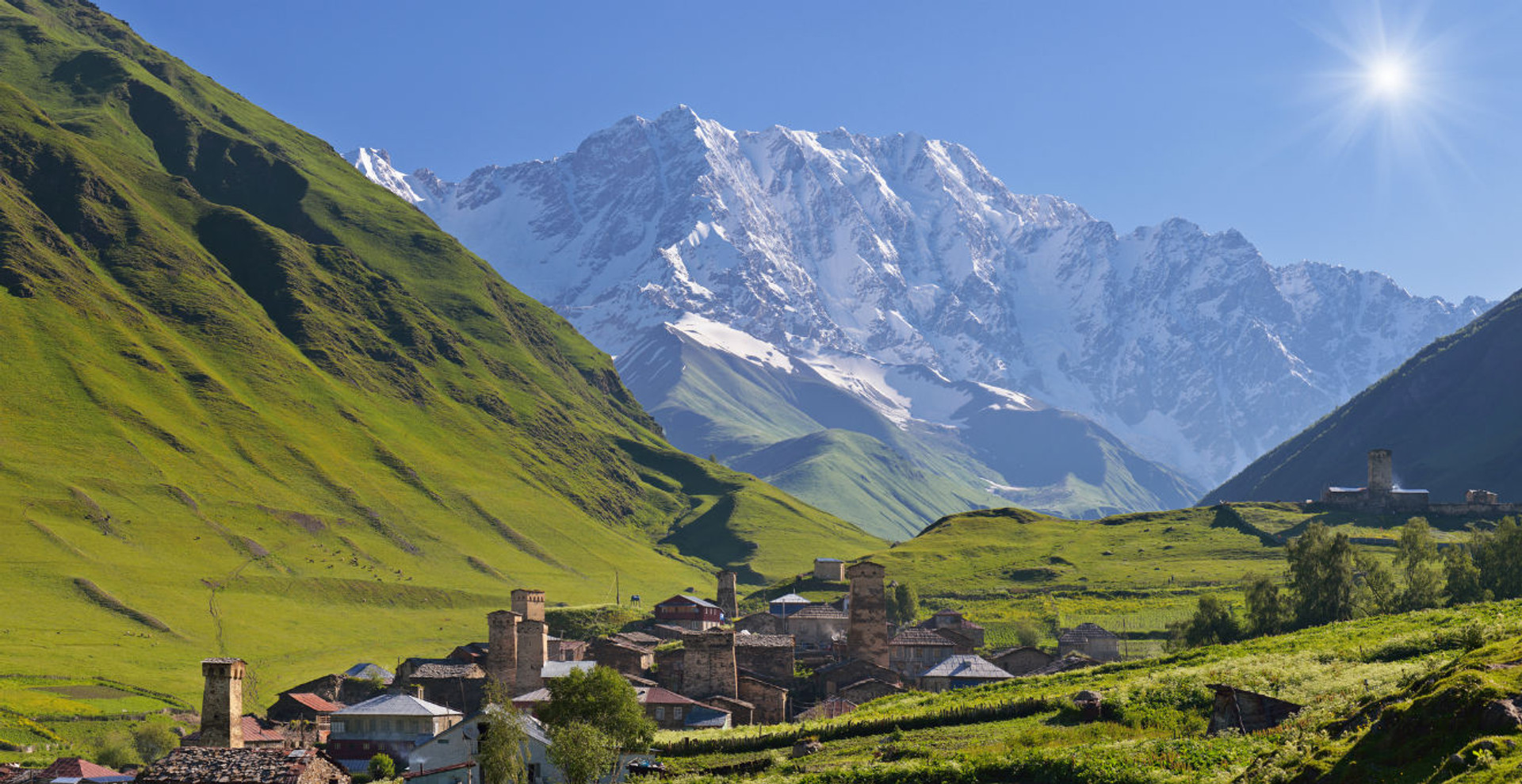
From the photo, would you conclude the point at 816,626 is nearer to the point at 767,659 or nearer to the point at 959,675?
the point at 767,659

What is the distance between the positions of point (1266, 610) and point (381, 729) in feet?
248

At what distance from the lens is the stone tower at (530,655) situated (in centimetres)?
12012

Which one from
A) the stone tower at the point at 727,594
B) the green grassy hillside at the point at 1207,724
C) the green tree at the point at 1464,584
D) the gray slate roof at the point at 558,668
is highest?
the stone tower at the point at 727,594

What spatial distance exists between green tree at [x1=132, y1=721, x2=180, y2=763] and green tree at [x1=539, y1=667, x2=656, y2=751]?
62.1m

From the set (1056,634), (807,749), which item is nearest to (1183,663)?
(807,749)

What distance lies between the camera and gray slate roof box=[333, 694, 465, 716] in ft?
330

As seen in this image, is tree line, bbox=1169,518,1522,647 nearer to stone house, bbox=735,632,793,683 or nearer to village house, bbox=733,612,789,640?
stone house, bbox=735,632,793,683

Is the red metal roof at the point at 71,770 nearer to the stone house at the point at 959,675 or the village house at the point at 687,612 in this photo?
the stone house at the point at 959,675

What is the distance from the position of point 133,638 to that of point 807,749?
13109 centimetres

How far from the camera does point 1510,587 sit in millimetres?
108125

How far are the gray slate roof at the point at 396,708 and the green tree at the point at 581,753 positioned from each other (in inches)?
1451

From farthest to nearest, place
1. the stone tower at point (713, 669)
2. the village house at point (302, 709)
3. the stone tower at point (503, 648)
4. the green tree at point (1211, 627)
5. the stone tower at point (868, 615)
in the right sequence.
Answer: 1. the stone tower at point (868, 615)
2. the village house at point (302, 709)
3. the stone tower at point (503, 648)
4. the green tree at point (1211, 627)
5. the stone tower at point (713, 669)

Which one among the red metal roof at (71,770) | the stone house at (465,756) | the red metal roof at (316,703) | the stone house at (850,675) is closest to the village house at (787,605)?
the stone house at (850,675)

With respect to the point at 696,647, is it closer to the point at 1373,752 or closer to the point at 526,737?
the point at 526,737
